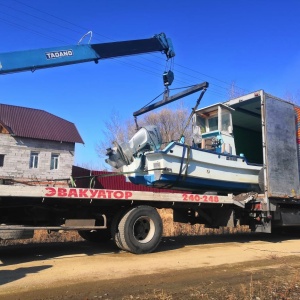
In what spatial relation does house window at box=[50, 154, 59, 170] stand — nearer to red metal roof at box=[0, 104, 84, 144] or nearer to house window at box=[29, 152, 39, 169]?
house window at box=[29, 152, 39, 169]

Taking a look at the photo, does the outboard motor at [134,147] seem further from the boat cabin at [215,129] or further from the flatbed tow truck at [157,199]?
the boat cabin at [215,129]

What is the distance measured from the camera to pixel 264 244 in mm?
9922

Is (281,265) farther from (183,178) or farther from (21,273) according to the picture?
(21,273)

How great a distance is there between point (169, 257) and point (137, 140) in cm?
307

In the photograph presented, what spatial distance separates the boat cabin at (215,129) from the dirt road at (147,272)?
296cm

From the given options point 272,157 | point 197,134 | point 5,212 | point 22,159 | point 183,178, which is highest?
point 22,159

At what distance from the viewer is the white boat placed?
28.5 ft

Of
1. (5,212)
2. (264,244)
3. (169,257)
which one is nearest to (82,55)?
(5,212)

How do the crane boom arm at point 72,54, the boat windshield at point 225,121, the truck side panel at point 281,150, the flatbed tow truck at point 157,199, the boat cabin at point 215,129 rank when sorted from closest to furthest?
the flatbed tow truck at point 157,199
the crane boom arm at point 72,54
the truck side panel at point 281,150
the boat cabin at point 215,129
the boat windshield at point 225,121

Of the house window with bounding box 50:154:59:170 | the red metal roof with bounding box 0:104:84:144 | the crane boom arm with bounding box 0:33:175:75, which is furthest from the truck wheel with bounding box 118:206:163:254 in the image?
the house window with bounding box 50:154:59:170

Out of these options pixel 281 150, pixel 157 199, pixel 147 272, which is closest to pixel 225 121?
pixel 281 150

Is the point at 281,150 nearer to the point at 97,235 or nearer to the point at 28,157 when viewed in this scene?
the point at 97,235

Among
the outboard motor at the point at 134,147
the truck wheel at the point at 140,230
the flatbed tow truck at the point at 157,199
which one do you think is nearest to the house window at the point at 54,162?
the flatbed tow truck at the point at 157,199

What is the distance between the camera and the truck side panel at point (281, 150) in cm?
1001
